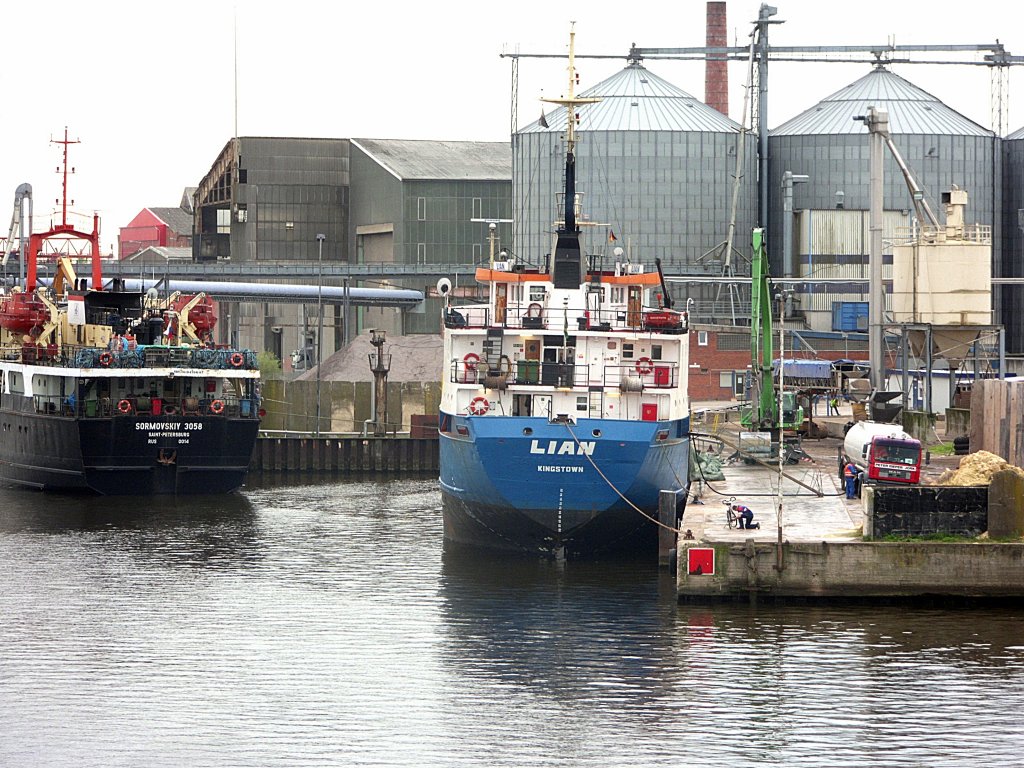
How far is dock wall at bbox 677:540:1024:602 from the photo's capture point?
42.0 metres

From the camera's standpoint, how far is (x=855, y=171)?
352 feet

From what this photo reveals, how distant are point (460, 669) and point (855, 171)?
7633 cm

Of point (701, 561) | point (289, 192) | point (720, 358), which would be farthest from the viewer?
point (289, 192)

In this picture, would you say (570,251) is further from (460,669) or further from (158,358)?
(460,669)

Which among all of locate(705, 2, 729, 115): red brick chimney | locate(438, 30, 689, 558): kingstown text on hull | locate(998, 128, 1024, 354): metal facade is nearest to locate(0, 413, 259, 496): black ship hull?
locate(438, 30, 689, 558): kingstown text on hull

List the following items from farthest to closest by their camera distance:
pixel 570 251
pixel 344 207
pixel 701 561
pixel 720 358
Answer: pixel 344 207
pixel 720 358
pixel 570 251
pixel 701 561

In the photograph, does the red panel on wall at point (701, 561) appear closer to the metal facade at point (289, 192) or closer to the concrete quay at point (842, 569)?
the concrete quay at point (842, 569)

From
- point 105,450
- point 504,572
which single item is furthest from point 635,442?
point 105,450

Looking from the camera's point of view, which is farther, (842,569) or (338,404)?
(338,404)

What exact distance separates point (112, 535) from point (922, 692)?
103 ft

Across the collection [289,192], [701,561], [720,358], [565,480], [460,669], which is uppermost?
[289,192]

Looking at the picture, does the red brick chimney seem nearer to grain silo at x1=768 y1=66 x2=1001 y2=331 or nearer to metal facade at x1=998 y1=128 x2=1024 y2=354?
grain silo at x1=768 y1=66 x2=1001 y2=331

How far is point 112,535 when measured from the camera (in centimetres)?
5741

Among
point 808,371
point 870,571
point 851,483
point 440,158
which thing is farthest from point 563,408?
point 440,158
